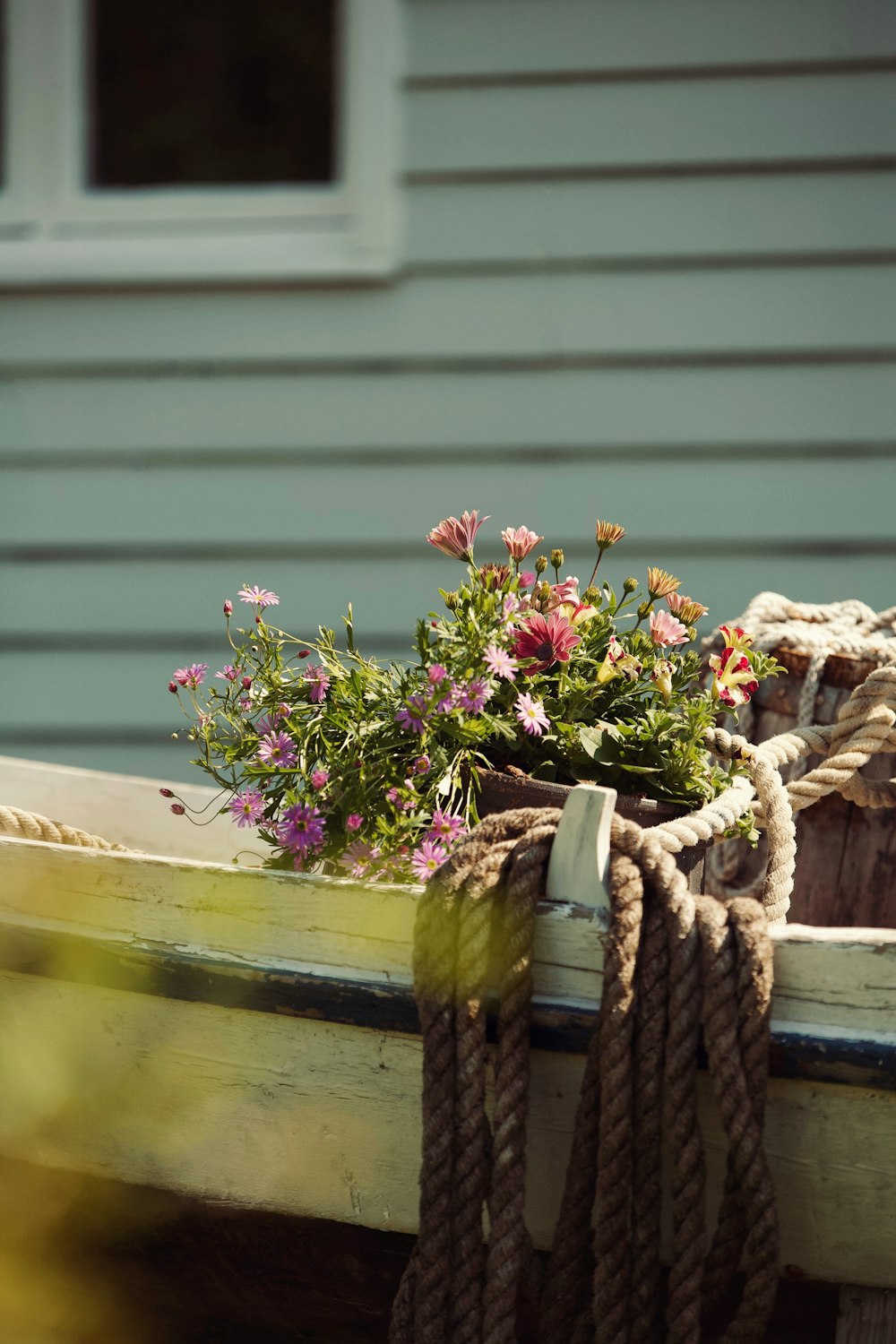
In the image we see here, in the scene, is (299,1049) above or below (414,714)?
below

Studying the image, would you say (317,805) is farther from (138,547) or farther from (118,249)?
(118,249)

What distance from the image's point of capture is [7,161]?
2.40 metres

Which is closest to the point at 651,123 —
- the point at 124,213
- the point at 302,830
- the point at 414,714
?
the point at 124,213

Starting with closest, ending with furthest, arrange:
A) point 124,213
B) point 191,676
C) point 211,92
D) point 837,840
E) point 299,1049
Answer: point 299,1049 → point 191,676 → point 837,840 → point 124,213 → point 211,92

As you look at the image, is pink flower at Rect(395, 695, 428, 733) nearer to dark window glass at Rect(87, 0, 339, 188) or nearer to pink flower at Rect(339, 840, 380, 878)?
pink flower at Rect(339, 840, 380, 878)

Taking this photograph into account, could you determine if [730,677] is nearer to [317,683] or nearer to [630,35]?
[317,683]

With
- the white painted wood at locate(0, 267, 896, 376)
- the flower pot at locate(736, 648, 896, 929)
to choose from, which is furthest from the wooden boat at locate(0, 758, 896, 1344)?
the white painted wood at locate(0, 267, 896, 376)

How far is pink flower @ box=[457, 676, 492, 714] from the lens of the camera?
102 cm

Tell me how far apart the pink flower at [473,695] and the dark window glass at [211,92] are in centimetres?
188

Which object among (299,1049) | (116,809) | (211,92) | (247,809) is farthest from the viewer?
(211,92)

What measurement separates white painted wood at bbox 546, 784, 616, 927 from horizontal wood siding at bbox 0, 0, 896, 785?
157 cm

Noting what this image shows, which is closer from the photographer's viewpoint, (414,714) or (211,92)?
(414,714)

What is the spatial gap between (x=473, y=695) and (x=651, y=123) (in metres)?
1.79

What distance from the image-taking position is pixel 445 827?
1.00 m
